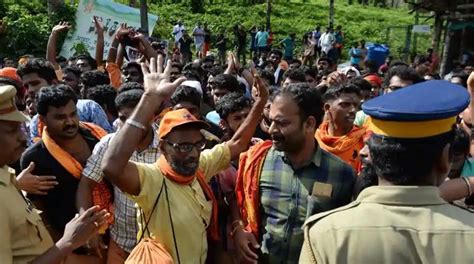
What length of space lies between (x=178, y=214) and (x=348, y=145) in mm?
1775

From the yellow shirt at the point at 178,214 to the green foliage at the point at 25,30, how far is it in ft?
48.8

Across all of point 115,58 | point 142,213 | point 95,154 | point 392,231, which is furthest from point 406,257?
point 115,58

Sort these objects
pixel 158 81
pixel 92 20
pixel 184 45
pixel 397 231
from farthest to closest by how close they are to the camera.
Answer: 1. pixel 184 45
2. pixel 92 20
3. pixel 158 81
4. pixel 397 231

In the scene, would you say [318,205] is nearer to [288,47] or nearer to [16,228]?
[16,228]

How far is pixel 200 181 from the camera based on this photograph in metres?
3.22

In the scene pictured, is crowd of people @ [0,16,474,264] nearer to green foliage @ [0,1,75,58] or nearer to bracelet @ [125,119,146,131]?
bracelet @ [125,119,146,131]

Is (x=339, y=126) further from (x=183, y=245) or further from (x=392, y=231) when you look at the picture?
(x=392, y=231)

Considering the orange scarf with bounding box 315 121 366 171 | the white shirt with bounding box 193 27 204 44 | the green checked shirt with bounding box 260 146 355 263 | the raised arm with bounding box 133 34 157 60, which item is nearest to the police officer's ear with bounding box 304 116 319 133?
the green checked shirt with bounding box 260 146 355 263

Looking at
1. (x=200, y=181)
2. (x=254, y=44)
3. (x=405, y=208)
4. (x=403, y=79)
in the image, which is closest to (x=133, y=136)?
(x=200, y=181)

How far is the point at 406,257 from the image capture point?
5.74 ft

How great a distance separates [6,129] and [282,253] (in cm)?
158

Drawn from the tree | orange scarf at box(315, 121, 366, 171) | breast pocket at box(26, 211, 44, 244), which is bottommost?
the tree

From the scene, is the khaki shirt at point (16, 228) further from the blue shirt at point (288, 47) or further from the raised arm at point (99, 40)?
the blue shirt at point (288, 47)

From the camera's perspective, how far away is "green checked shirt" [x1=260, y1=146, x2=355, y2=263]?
3131 millimetres
